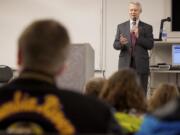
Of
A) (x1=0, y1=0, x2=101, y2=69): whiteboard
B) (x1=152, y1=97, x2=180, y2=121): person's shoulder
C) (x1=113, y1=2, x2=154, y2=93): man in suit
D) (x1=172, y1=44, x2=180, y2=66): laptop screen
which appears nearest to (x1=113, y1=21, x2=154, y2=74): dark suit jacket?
(x1=113, y1=2, x2=154, y2=93): man in suit

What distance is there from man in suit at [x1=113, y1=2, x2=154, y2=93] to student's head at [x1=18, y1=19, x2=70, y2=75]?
3967mm

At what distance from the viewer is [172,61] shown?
6.89 m

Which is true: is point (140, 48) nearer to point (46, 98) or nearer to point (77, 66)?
point (77, 66)

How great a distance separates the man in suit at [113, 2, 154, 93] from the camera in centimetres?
552

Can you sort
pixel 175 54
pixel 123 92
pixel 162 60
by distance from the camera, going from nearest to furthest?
pixel 123 92 → pixel 175 54 → pixel 162 60

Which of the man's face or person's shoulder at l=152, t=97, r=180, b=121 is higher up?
the man's face

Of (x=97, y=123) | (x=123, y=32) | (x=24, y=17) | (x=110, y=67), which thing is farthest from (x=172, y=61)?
(x=97, y=123)

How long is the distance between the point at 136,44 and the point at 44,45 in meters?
4.15

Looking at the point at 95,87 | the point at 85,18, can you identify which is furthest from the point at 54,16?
the point at 95,87

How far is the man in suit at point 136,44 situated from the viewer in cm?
552

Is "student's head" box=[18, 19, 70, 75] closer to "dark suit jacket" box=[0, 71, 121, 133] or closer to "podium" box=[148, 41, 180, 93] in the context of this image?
"dark suit jacket" box=[0, 71, 121, 133]

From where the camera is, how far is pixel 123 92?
229 cm

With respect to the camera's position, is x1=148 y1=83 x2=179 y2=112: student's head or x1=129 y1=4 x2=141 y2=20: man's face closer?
x1=148 y1=83 x2=179 y2=112: student's head

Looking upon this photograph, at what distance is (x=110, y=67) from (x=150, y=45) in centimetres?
177
